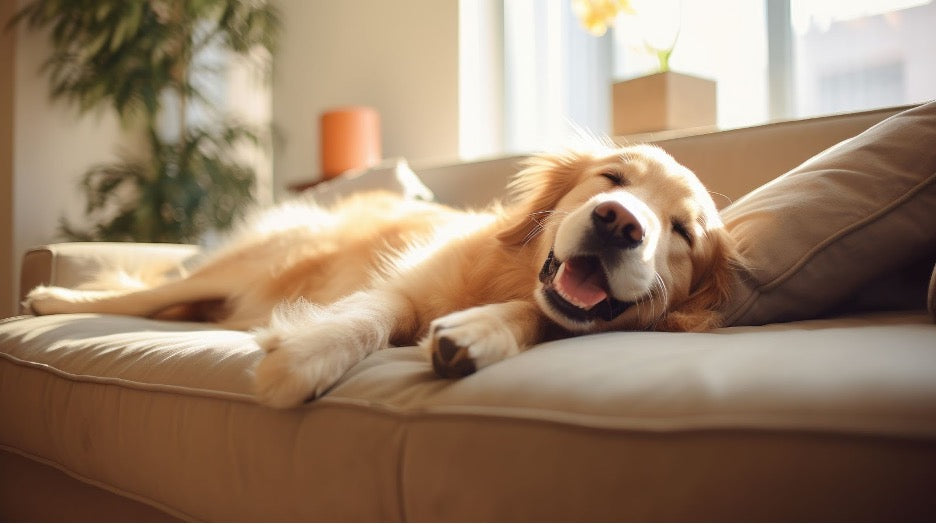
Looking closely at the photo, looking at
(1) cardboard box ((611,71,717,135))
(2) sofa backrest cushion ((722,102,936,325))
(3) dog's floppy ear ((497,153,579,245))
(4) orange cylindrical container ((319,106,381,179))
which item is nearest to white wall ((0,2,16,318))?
(4) orange cylindrical container ((319,106,381,179))

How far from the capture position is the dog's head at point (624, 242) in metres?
1.30

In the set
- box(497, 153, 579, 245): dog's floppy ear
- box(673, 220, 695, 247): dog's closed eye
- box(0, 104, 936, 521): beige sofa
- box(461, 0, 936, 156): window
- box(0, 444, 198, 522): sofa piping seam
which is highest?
box(461, 0, 936, 156): window

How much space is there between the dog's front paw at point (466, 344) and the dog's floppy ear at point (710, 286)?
1.51ft

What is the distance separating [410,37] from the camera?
4.76 metres

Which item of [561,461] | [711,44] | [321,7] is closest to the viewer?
[561,461]

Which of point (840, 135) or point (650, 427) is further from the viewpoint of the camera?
point (840, 135)

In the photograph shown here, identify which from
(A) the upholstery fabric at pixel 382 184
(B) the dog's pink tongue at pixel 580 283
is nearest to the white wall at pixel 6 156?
(A) the upholstery fabric at pixel 382 184

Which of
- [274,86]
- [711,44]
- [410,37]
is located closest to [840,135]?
[711,44]

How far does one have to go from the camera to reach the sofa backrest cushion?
1.32 meters

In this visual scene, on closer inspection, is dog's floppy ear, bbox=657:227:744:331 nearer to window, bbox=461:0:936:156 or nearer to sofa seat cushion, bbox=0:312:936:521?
sofa seat cushion, bbox=0:312:936:521

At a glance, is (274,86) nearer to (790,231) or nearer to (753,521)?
(790,231)

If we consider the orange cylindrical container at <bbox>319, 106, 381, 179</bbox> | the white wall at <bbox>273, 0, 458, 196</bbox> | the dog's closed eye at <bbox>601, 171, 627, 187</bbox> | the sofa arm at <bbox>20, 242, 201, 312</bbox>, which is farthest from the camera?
the white wall at <bbox>273, 0, 458, 196</bbox>

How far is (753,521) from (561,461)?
200 millimetres

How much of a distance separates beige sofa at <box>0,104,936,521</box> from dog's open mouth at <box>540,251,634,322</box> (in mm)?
115
